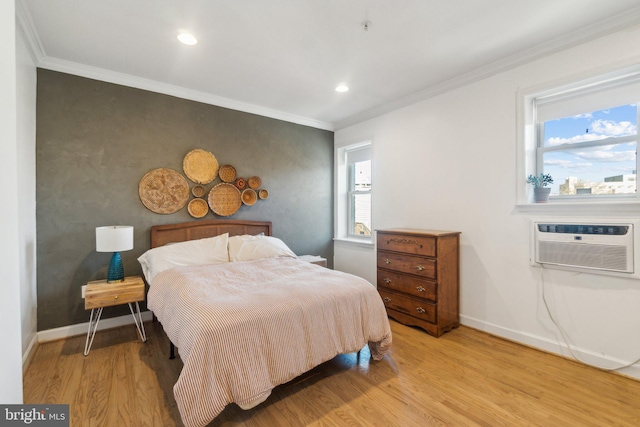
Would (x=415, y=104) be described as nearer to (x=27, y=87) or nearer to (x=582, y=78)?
(x=582, y=78)

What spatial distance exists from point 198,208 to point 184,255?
71 centimetres

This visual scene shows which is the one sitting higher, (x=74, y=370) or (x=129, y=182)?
(x=129, y=182)

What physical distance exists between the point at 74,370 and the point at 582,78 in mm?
4589

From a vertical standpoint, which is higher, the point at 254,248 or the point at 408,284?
the point at 254,248

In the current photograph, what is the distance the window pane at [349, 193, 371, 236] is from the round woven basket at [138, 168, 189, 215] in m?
2.57

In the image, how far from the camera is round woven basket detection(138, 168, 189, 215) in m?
3.13

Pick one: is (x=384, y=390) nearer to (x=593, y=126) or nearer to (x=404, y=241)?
(x=404, y=241)

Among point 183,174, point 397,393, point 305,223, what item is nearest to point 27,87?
point 183,174

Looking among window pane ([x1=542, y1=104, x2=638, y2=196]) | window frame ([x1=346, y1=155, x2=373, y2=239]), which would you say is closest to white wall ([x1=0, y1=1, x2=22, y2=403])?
window pane ([x1=542, y1=104, x2=638, y2=196])

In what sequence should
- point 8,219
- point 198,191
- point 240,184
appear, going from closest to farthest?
1. point 8,219
2. point 198,191
3. point 240,184

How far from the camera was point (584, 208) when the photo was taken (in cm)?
228

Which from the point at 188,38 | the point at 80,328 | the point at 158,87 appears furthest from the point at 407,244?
the point at 80,328

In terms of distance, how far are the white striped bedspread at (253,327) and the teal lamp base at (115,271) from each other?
42 centimetres

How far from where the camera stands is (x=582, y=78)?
7.50 feet
